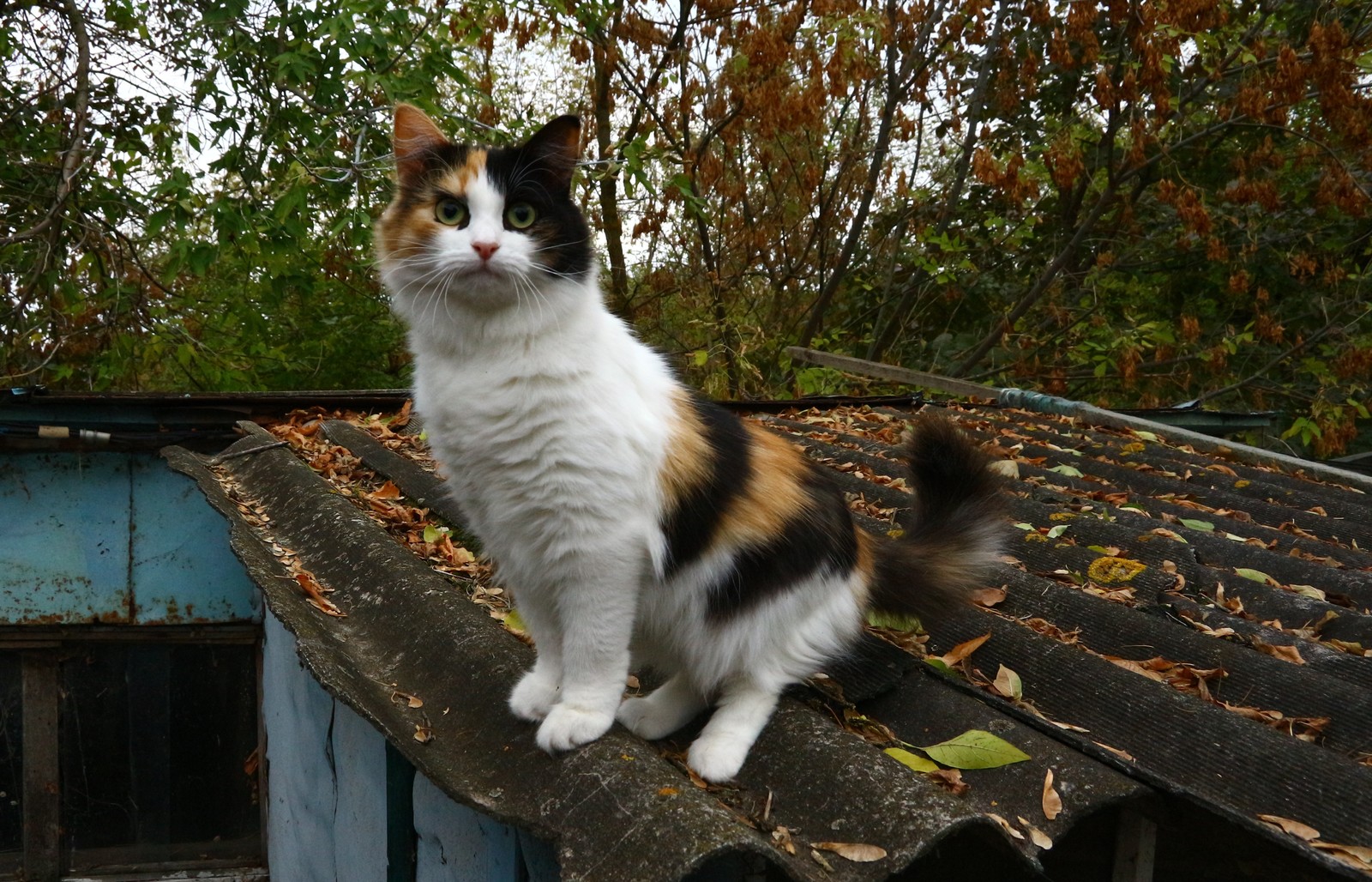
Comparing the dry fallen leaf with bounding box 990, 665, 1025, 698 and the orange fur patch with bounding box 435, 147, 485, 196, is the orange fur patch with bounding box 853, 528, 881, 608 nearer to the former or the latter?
the dry fallen leaf with bounding box 990, 665, 1025, 698

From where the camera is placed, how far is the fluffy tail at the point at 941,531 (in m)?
2.38

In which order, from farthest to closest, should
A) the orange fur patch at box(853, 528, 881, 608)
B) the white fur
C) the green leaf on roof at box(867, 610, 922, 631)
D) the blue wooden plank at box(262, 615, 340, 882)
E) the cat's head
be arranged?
the blue wooden plank at box(262, 615, 340, 882) < the green leaf on roof at box(867, 610, 922, 631) < the orange fur patch at box(853, 528, 881, 608) < the cat's head < the white fur

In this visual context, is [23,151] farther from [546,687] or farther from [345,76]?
[546,687]

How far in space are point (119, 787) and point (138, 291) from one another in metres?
3.64

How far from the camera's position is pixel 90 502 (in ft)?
14.1

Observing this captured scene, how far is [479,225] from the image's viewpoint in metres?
2.04

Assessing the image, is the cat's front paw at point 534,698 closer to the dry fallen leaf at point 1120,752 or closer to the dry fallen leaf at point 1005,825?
the dry fallen leaf at point 1005,825

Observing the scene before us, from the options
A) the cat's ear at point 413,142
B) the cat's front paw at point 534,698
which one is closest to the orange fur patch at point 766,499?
the cat's front paw at point 534,698

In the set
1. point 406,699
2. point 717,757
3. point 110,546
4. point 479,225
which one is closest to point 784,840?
point 717,757

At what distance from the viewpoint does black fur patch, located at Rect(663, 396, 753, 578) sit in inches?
80.0

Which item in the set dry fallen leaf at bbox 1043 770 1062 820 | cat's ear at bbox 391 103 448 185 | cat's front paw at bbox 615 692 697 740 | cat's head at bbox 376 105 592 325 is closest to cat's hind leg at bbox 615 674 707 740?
cat's front paw at bbox 615 692 697 740

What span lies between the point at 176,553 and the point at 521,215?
10.3 feet

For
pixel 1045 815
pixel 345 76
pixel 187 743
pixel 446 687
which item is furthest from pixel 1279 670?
pixel 345 76

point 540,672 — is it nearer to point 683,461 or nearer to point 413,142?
point 683,461
